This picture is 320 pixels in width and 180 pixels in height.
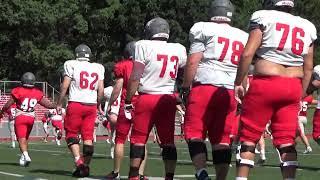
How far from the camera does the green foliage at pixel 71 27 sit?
5362 cm

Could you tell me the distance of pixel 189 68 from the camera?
27.8ft

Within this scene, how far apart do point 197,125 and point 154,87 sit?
40.9 inches

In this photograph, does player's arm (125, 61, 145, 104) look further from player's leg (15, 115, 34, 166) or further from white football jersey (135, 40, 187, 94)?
player's leg (15, 115, 34, 166)

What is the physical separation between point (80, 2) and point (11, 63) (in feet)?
23.4

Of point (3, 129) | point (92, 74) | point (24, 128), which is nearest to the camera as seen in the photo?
point (92, 74)

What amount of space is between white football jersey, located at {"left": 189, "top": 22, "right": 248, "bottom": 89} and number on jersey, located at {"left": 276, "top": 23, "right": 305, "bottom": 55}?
1.30 m

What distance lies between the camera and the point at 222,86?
8.70 m

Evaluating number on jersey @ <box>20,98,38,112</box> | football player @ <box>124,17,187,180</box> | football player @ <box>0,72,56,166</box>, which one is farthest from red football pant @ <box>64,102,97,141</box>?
football player @ <box>124,17,187,180</box>

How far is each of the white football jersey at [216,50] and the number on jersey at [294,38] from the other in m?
Result: 1.30

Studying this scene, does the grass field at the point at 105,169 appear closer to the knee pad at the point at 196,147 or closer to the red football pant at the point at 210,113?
the red football pant at the point at 210,113

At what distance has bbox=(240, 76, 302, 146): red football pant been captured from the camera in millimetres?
7379

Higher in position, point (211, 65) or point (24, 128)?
point (211, 65)

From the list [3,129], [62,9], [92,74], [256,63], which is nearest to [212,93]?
[256,63]

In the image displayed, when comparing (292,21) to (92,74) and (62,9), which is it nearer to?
(92,74)
